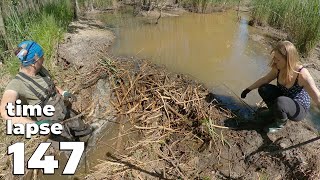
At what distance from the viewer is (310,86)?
294 centimetres

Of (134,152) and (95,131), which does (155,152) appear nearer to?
(134,152)

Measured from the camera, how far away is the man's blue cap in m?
2.79

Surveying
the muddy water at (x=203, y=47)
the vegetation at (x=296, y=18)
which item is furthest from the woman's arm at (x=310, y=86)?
the vegetation at (x=296, y=18)

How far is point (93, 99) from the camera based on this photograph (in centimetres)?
443

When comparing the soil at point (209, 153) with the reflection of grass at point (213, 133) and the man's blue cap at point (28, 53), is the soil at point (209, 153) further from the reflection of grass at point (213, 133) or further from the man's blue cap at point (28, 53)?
the man's blue cap at point (28, 53)

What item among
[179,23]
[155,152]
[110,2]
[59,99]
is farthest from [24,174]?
[110,2]

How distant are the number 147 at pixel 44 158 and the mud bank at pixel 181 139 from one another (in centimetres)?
31

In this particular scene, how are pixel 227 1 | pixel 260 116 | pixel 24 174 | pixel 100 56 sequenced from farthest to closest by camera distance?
pixel 227 1 < pixel 100 56 < pixel 260 116 < pixel 24 174

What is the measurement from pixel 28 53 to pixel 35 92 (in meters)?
0.43

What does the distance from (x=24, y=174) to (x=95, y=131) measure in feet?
3.29

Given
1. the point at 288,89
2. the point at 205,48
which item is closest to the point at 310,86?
the point at 288,89

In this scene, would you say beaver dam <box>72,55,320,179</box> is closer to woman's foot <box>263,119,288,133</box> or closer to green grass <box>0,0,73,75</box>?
woman's foot <box>263,119,288,133</box>

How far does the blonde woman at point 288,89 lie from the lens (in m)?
2.99

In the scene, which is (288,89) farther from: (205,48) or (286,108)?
(205,48)
